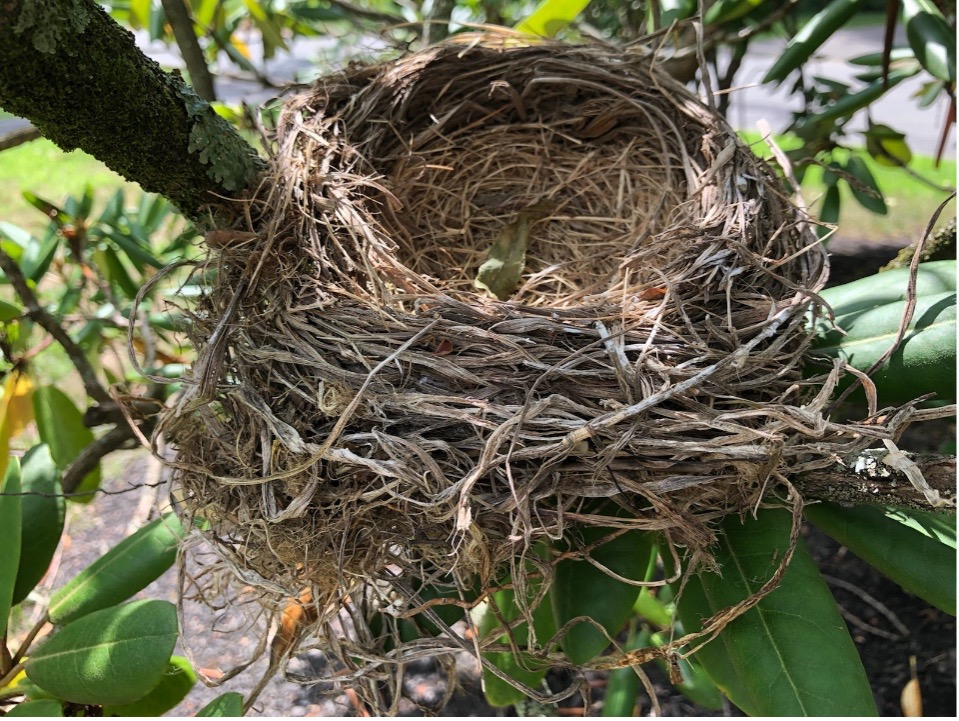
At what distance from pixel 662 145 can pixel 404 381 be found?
21.1 inches

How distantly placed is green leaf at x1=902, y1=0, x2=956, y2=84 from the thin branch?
1.06 metres

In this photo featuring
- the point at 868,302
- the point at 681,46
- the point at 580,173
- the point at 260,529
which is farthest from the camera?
the point at 681,46

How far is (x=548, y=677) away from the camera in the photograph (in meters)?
1.47

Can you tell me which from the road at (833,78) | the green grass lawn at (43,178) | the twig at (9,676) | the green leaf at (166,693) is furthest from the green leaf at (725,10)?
the green grass lawn at (43,178)

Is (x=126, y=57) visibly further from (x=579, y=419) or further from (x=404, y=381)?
(x=579, y=419)

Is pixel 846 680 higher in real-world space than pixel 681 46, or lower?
lower

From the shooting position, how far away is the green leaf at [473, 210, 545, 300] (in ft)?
3.73

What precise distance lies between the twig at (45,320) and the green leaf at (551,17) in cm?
81

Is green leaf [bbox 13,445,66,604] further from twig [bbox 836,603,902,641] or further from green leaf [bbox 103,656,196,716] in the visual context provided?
twig [bbox 836,603,902,641]

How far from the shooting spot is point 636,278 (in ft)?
3.33

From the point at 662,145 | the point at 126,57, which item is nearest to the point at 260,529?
the point at 126,57

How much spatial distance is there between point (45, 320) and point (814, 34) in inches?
49.1

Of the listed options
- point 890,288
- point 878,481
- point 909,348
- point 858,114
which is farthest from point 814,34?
point 858,114

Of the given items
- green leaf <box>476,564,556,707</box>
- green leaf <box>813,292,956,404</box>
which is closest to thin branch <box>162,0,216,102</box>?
green leaf <box>476,564,556,707</box>
